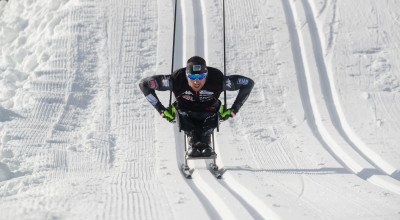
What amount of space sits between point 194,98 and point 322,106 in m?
2.70

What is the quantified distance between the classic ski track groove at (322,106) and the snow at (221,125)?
0.09ft

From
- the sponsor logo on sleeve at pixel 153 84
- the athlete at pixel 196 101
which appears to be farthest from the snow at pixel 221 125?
the sponsor logo on sleeve at pixel 153 84

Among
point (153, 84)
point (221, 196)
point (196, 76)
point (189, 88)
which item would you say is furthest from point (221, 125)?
point (221, 196)

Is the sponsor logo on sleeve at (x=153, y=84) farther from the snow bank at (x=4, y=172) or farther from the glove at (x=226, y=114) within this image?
the snow bank at (x=4, y=172)

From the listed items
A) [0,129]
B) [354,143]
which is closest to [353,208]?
[354,143]

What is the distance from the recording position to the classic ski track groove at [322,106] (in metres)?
5.91

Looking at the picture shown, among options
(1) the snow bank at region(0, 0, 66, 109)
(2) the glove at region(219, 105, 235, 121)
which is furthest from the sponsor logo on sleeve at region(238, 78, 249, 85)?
(1) the snow bank at region(0, 0, 66, 109)

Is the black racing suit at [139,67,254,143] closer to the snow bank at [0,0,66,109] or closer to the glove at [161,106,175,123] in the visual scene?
the glove at [161,106,175,123]

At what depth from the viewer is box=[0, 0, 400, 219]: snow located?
471 cm

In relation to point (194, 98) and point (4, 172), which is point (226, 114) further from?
point (4, 172)

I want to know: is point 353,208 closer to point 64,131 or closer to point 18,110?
point 64,131

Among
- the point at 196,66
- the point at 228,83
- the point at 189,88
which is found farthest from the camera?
the point at 228,83

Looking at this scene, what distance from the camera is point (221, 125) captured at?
7430 mm

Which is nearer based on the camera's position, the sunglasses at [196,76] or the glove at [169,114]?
the sunglasses at [196,76]
